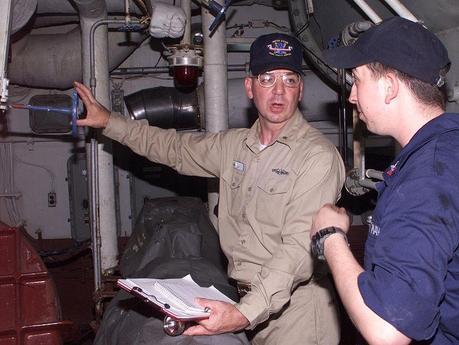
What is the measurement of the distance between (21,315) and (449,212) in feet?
7.60

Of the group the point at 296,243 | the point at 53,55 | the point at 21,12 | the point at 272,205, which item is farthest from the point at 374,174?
the point at 53,55

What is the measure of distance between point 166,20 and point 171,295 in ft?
6.89

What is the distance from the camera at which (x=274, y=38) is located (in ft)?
7.27

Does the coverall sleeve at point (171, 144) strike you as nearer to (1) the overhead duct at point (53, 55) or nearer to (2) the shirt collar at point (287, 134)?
(2) the shirt collar at point (287, 134)

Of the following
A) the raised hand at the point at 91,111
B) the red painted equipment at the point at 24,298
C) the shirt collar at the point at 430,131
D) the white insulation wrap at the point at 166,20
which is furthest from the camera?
the white insulation wrap at the point at 166,20

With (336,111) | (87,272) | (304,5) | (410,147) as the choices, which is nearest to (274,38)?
(410,147)

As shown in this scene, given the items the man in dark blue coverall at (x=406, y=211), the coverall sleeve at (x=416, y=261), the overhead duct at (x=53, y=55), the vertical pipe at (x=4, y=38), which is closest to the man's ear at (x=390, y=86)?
the man in dark blue coverall at (x=406, y=211)

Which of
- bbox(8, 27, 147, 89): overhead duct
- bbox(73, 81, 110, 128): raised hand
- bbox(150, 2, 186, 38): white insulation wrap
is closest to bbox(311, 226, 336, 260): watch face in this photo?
bbox(73, 81, 110, 128): raised hand

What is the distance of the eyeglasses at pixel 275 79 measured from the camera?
2.19 m

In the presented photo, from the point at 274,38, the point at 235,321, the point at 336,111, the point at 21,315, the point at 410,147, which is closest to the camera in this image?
the point at 410,147

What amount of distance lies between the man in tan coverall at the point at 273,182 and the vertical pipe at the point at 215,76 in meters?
1.03

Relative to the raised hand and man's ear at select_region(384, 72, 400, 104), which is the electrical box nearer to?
the raised hand

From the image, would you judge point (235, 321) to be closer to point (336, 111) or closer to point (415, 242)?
point (415, 242)

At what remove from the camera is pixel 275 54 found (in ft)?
7.07
